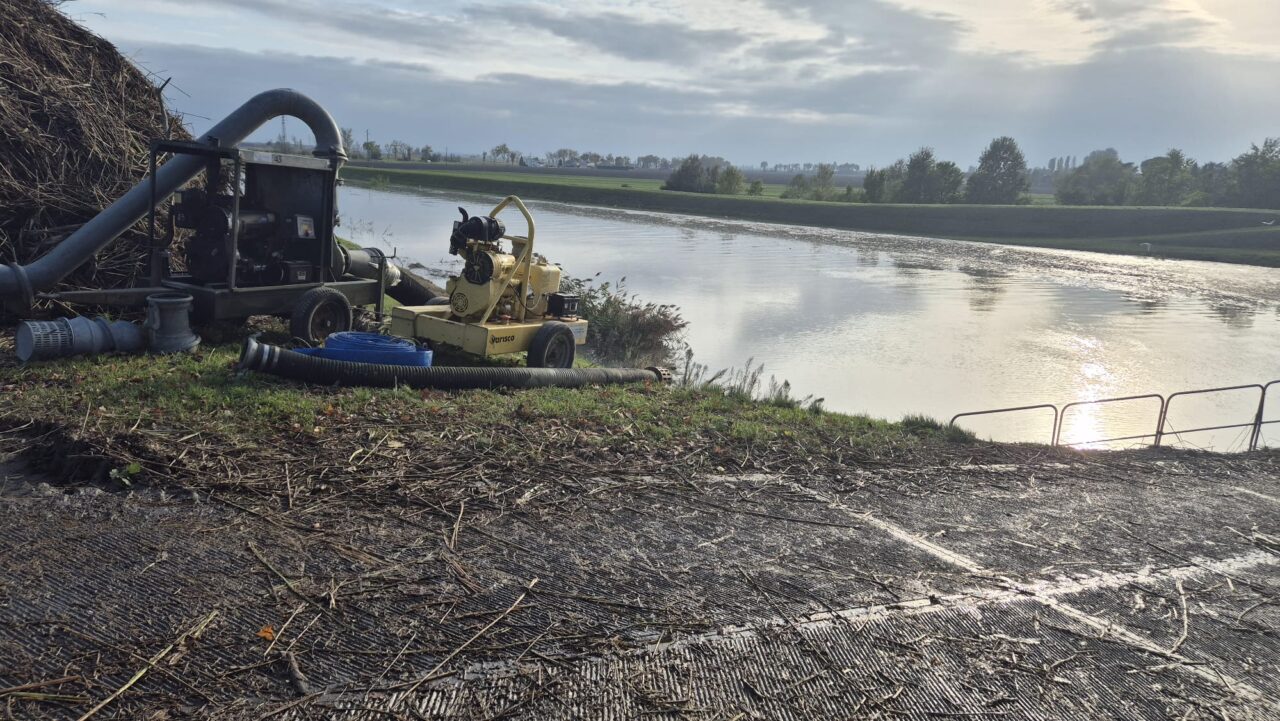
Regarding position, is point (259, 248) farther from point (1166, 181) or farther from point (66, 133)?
point (1166, 181)

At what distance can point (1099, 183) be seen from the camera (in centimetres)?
9525

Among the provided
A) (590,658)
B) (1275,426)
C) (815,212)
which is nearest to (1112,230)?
(815,212)

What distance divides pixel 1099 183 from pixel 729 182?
133 feet

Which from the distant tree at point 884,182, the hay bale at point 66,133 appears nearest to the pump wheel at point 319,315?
the hay bale at point 66,133

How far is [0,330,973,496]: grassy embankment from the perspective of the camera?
623 cm

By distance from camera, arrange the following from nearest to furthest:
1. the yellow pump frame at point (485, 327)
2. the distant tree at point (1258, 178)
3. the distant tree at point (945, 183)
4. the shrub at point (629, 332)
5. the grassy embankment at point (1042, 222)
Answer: the yellow pump frame at point (485, 327), the shrub at point (629, 332), the grassy embankment at point (1042, 222), the distant tree at point (1258, 178), the distant tree at point (945, 183)

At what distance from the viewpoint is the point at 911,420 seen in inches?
444

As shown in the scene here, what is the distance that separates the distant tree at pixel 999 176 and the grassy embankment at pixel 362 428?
85912 millimetres

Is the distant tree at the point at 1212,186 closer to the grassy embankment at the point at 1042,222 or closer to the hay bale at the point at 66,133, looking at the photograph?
the grassy embankment at the point at 1042,222

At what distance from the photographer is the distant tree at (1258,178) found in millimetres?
72000

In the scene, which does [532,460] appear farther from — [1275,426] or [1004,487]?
[1275,426]

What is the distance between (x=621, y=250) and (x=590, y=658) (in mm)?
34486

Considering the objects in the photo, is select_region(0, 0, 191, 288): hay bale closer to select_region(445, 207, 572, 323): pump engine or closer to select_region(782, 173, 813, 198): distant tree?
select_region(445, 207, 572, 323): pump engine

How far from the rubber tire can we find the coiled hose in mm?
571
